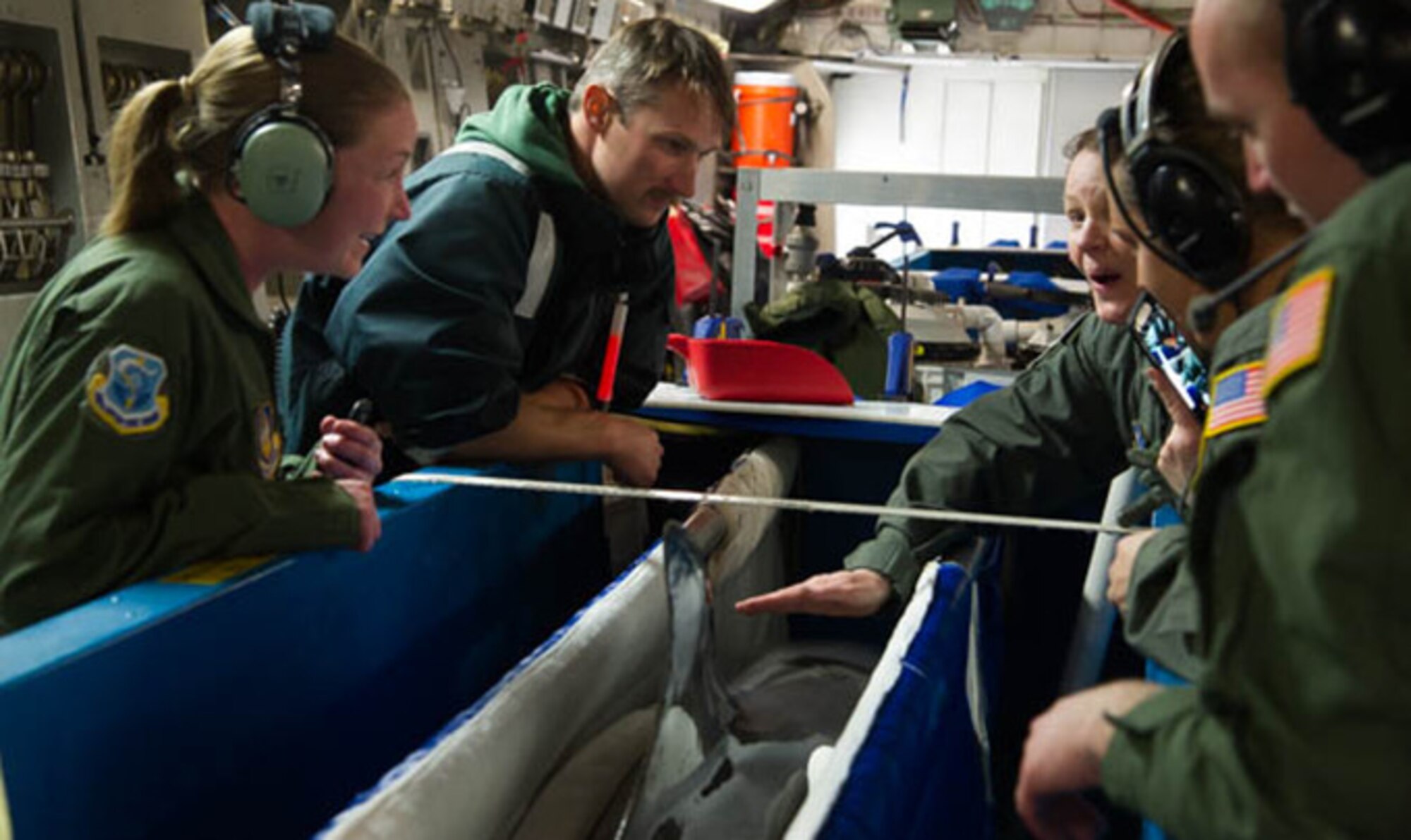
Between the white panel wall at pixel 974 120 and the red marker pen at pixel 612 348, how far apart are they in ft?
25.4

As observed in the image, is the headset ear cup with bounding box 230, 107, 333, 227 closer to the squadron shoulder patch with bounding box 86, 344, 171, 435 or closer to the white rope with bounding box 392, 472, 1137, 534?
the squadron shoulder patch with bounding box 86, 344, 171, 435

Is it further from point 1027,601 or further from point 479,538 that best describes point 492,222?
point 1027,601

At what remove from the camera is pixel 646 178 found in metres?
1.80

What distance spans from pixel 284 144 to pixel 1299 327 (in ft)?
3.14

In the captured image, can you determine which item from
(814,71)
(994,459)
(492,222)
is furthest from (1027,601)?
(814,71)

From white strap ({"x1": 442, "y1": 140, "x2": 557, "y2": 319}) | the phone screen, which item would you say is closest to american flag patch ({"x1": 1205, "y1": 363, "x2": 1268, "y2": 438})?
the phone screen

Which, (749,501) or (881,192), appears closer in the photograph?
(749,501)

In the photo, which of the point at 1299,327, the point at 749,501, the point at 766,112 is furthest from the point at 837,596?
the point at 766,112

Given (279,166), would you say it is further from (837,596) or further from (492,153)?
(837,596)

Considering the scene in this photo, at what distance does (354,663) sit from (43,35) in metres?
1.75

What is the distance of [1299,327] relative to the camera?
54cm

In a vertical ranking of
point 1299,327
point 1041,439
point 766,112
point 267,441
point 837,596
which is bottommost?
Result: point 837,596

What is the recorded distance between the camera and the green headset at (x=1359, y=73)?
21.7 inches

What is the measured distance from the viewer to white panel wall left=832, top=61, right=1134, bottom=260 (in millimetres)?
9430
